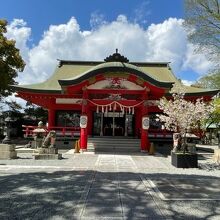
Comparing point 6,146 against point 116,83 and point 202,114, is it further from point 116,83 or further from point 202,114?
point 202,114

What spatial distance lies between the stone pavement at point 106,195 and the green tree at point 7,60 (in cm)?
2192

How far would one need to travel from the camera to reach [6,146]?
1828cm

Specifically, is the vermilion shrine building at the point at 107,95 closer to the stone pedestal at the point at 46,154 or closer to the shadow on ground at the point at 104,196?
the stone pedestal at the point at 46,154

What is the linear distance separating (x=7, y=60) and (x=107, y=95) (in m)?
15.9

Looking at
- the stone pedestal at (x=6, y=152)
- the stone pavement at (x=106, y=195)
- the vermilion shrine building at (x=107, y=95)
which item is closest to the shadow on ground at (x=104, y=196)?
the stone pavement at (x=106, y=195)

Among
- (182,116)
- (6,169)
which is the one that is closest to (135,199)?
(6,169)

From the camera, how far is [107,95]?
24172 mm

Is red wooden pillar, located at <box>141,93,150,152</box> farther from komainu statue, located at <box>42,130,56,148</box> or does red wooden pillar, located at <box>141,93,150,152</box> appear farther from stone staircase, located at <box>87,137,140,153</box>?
komainu statue, located at <box>42,130,56,148</box>

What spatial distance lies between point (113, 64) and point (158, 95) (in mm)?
4754

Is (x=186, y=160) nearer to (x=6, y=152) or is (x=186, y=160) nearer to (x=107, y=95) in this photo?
(x=6, y=152)

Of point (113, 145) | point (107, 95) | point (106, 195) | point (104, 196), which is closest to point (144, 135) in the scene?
point (113, 145)

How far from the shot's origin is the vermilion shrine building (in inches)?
894

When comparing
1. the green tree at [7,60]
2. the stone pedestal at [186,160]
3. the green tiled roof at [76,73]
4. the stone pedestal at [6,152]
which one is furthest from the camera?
the green tree at [7,60]

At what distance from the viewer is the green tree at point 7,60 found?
3428cm
